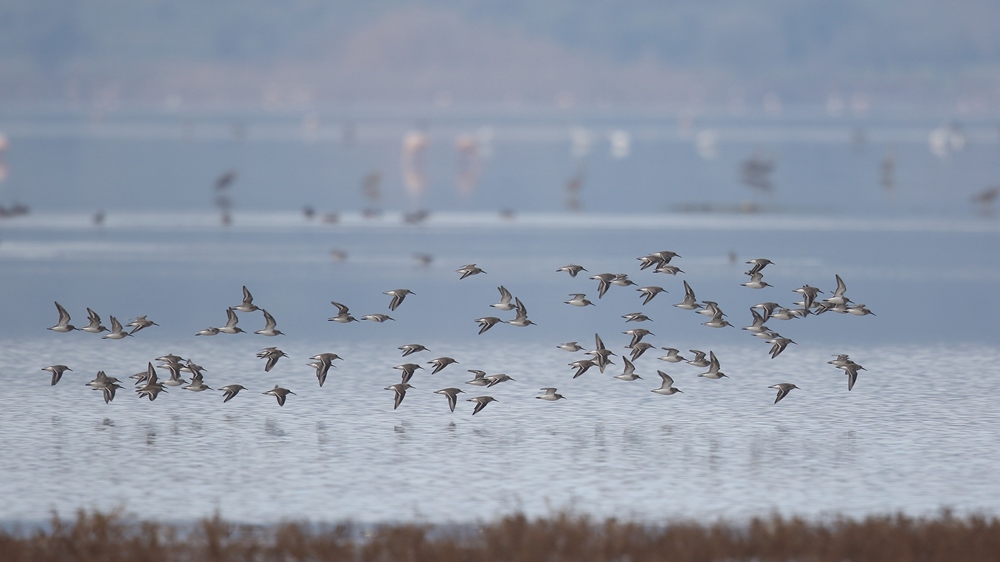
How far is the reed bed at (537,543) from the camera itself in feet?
43.8

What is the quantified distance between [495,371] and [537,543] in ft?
33.2

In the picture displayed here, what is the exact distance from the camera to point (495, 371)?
77.4ft

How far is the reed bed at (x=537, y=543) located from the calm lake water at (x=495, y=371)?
1.13 meters

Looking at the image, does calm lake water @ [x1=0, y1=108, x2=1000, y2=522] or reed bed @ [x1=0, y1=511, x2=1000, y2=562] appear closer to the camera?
reed bed @ [x1=0, y1=511, x2=1000, y2=562]

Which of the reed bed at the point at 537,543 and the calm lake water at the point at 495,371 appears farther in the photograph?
the calm lake water at the point at 495,371

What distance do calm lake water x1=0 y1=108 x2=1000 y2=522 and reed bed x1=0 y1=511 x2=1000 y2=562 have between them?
113 centimetres

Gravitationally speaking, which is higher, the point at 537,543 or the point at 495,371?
the point at 495,371

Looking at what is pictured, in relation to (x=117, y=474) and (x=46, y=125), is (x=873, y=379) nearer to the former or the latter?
(x=117, y=474)

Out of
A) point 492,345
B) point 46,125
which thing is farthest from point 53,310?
point 46,125

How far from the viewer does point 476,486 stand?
54.2 ft

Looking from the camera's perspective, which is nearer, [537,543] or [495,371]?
[537,543]

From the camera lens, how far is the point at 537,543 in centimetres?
1352

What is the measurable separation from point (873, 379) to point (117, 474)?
10825 mm

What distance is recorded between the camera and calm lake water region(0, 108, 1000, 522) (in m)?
16.5
